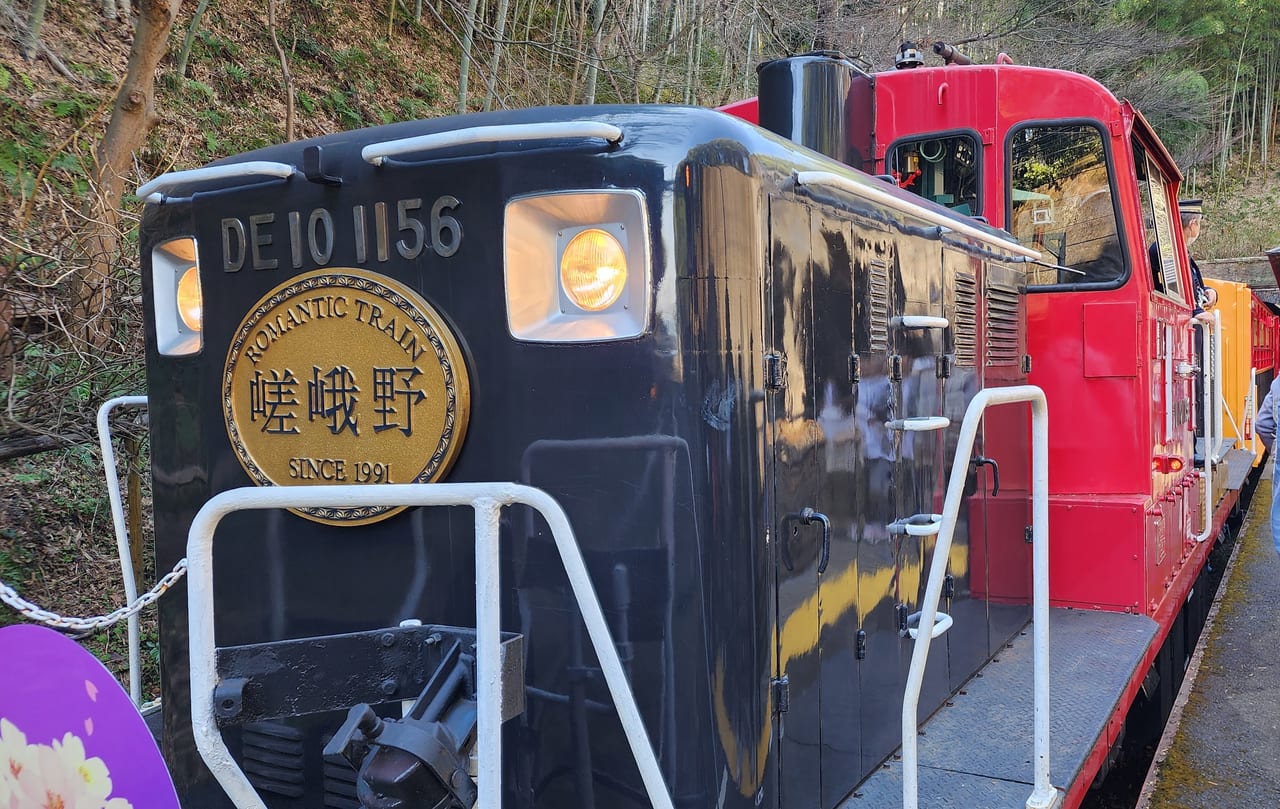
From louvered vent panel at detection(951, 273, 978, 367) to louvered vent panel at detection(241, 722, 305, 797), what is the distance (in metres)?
2.21

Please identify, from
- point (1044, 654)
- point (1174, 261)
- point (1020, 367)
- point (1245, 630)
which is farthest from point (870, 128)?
point (1245, 630)

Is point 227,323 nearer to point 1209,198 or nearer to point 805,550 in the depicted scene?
point 805,550

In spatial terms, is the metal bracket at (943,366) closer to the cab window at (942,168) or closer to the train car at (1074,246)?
the train car at (1074,246)

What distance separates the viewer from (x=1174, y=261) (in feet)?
16.7

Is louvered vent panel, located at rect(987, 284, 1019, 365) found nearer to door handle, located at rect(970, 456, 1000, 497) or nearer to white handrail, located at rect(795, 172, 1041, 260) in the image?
white handrail, located at rect(795, 172, 1041, 260)

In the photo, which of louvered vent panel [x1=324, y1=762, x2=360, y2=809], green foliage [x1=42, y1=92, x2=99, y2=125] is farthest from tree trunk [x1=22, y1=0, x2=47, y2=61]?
louvered vent panel [x1=324, y1=762, x2=360, y2=809]

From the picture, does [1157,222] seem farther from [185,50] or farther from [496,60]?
[185,50]

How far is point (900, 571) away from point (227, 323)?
6.03 ft

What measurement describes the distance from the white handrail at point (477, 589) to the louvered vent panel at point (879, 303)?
1.31 metres

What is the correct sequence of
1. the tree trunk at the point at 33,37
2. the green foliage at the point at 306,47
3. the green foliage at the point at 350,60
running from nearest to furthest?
the tree trunk at the point at 33,37 < the green foliage at the point at 306,47 < the green foliage at the point at 350,60

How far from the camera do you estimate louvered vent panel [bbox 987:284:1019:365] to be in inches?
139

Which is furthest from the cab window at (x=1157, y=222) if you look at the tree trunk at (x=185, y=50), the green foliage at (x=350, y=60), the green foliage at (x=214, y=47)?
the green foliage at (x=350, y=60)

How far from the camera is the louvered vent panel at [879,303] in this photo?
2.52 meters

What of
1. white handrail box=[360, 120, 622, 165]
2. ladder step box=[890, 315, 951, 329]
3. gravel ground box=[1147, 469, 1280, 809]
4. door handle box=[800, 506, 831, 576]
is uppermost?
white handrail box=[360, 120, 622, 165]
